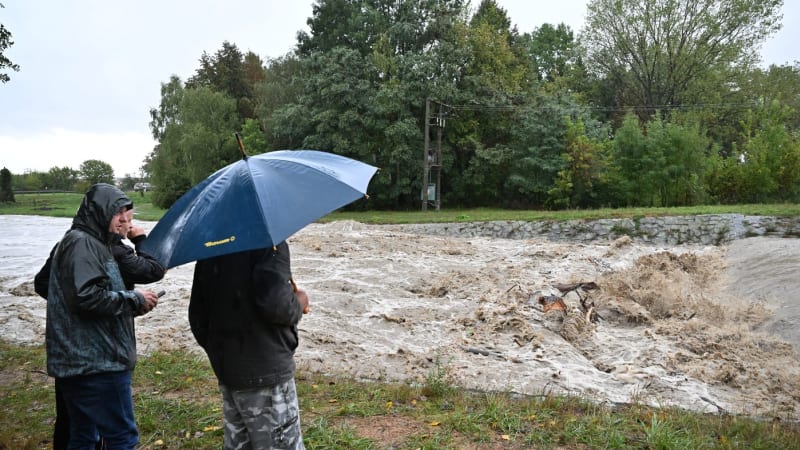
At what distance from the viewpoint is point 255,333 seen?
2.59 metres

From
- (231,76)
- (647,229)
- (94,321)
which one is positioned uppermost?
(231,76)

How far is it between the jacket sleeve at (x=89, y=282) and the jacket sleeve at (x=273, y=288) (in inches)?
35.3

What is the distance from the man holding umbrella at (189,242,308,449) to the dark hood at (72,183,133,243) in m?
0.69

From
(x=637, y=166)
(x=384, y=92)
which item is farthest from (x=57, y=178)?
(x=637, y=166)

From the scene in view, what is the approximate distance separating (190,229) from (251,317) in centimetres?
51

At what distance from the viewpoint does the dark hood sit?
2895 mm

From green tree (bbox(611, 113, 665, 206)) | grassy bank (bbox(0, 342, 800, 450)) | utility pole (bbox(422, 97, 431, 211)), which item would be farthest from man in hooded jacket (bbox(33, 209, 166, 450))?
green tree (bbox(611, 113, 665, 206))

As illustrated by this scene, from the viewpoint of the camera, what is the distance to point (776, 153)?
2344 centimetres

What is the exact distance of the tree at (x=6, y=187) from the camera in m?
40.5

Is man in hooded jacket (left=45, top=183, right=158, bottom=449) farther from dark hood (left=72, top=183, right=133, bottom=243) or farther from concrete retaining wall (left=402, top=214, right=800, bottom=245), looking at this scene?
concrete retaining wall (left=402, top=214, right=800, bottom=245)

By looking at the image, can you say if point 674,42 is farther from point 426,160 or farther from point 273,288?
point 273,288

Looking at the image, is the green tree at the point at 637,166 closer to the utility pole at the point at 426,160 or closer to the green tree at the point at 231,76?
the utility pole at the point at 426,160

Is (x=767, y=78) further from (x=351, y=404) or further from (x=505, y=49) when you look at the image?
(x=351, y=404)

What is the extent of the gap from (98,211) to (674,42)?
39.7 meters
